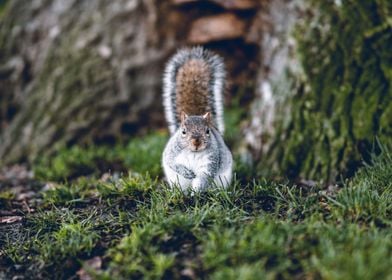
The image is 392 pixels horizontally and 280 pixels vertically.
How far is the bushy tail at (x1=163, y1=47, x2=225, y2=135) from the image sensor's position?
4801 millimetres

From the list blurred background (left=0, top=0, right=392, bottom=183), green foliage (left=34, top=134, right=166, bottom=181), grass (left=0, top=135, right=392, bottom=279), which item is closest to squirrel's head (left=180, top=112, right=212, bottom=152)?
grass (left=0, top=135, right=392, bottom=279)

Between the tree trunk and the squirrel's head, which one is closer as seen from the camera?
the squirrel's head

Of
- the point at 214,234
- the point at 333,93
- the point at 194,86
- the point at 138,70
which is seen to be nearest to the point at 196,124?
the point at 194,86

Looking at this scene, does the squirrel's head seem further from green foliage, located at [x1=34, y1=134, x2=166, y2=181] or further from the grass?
green foliage, located at [x1=34, y1=134, x2=166, y2=181]

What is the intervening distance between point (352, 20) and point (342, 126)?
3.24 feet

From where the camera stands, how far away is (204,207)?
11.6 ft

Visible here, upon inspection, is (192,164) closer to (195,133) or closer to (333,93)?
(195,133)

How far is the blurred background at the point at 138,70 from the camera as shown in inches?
219

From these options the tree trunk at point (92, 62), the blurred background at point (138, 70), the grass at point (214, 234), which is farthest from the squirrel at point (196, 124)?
the tree trunk at point (92, 62)

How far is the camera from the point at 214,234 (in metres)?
3.12

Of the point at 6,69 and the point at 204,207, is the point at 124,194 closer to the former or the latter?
the point at 204,207

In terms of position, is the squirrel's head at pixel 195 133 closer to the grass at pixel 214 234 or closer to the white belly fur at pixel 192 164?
the white belly fur at pixel 192 164

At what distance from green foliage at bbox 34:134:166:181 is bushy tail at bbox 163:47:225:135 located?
34.5 inches

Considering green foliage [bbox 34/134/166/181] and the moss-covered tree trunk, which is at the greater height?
the moss-covered tree trunk
